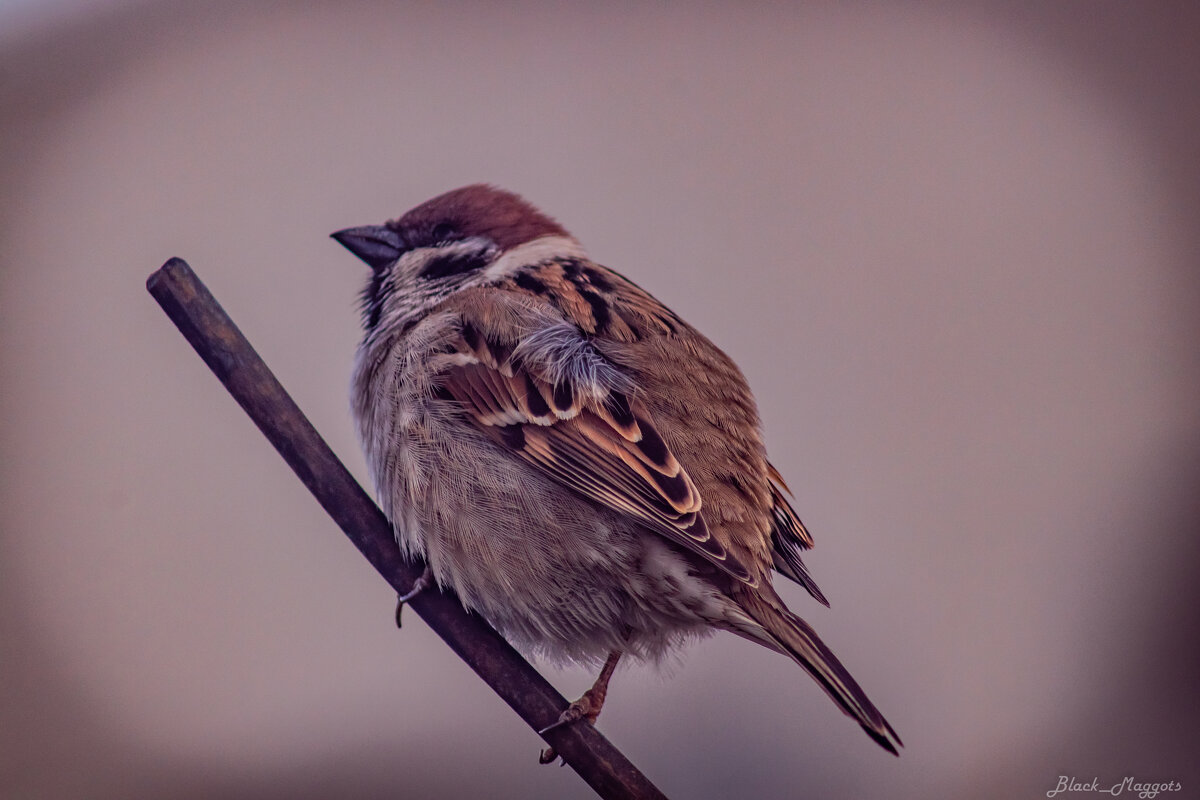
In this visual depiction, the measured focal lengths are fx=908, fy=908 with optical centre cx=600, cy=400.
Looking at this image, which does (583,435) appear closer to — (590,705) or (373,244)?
(590,705)

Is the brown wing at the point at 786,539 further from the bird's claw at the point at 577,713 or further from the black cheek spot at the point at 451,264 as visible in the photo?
the black cheek spot at the point at 451,264

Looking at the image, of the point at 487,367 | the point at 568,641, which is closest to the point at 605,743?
the point at 568,641

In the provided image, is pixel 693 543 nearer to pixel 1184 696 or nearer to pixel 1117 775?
pixel 1117 775

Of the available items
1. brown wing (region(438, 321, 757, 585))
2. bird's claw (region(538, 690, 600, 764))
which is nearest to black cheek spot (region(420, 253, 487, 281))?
brown wing (region(438, 321, 757, 585))

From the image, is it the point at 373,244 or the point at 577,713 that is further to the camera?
the point at 373,244

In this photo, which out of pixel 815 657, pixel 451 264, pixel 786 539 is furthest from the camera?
pixel 451 264

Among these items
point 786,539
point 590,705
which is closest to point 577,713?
point 590,705
